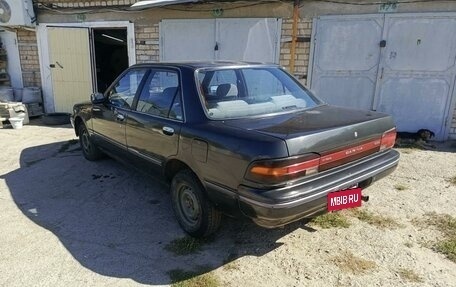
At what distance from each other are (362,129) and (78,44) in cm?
777

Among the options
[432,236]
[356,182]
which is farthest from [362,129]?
[432,236]

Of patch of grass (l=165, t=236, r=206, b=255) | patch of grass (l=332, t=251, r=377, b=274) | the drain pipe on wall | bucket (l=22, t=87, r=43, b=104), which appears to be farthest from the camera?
bucket (l=22, t=87, r=43, b=104)

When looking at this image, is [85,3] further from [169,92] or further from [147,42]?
[169,92]

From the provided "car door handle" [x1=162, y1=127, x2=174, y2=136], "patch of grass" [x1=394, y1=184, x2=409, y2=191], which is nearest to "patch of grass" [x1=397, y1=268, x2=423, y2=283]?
"patch of grass" [x1=394, y1=184, x2=409, y2=191]

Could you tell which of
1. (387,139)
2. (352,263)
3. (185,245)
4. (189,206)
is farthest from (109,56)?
(352,263)

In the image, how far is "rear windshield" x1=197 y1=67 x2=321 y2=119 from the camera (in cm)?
292

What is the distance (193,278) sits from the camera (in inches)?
99.5

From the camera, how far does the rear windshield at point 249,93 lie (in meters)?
2.92

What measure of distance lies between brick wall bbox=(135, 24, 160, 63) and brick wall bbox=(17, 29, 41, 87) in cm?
301

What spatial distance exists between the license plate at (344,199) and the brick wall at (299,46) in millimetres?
4615

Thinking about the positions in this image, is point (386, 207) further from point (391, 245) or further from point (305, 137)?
point (305, 137)

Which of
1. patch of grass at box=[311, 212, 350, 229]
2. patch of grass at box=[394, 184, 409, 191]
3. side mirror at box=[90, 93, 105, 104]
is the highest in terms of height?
side mirror at box=[90, 93, 105, 104]

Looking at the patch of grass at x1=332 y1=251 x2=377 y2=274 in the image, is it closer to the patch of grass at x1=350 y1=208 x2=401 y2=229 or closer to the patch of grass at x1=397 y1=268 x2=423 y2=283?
the patch of grass at x1=397 y1=268 x2=423 y2=283

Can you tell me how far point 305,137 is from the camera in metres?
2.34
